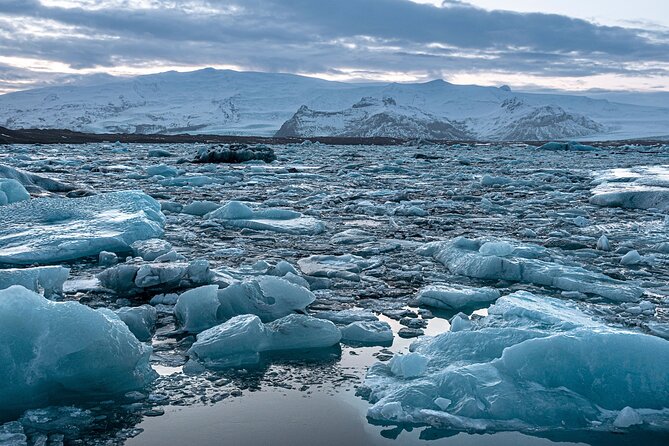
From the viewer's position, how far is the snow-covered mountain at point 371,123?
454 feet

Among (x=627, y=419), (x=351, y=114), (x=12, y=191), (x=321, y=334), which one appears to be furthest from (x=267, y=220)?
(x=351, y=114)

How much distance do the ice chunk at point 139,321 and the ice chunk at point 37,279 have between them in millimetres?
610

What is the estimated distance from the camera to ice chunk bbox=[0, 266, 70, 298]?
330cm

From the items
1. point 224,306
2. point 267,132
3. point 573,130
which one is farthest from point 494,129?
point 224,306

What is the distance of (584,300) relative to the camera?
147 inches

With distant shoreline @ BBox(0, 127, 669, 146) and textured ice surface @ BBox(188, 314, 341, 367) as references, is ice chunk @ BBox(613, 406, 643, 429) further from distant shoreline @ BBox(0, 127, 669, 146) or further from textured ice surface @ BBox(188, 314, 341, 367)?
distant shoreline @ BBox(0, 127, 669, 146)

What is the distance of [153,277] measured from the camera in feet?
12.6

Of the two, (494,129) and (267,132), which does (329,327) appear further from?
(494,129)

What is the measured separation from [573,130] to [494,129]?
23.0 m

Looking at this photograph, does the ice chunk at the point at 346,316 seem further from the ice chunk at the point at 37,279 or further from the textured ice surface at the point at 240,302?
the ice chunk at the point at 37,279

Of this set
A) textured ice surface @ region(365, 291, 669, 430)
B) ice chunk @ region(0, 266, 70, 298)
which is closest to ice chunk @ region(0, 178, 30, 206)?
ice chunk @ region(0, 266, 70, 298)

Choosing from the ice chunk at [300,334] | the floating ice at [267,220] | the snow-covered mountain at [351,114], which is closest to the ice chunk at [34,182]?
the floating ice at [267,220]

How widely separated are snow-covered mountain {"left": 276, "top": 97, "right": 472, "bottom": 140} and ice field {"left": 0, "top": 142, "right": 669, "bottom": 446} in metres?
128

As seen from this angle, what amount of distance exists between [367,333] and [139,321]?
1083 mm
